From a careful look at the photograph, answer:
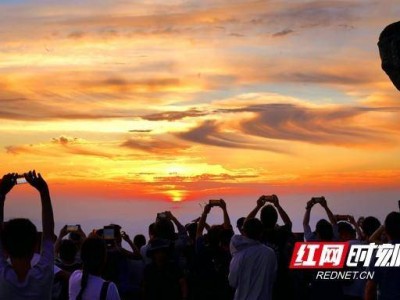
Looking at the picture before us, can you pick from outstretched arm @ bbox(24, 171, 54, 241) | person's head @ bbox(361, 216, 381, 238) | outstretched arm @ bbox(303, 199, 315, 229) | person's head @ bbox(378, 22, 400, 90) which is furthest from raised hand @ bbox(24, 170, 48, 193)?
outstretched arm @ bbox(303, 199, 315, 229)

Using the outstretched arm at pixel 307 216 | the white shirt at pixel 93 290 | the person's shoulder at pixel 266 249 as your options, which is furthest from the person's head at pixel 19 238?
the outstretched arm at pixel 307 216

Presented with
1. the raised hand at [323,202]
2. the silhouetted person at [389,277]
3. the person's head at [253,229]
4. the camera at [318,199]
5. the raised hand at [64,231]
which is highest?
the camera at [318,199]

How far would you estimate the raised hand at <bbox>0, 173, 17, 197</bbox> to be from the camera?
654 centimetres

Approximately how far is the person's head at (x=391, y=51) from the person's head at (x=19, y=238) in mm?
7153

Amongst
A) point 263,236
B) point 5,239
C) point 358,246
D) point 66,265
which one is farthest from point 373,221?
point 5,239

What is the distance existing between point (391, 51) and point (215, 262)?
14.3 feet

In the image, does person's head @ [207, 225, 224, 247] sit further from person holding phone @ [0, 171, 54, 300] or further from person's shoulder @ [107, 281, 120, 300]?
person holding phone @ [0, 171, 54, 300]

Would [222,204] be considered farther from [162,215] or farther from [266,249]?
[266,249]

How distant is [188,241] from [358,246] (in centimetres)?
296

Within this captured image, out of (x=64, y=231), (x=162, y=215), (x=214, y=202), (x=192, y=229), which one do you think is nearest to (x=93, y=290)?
(x=64, y=231)

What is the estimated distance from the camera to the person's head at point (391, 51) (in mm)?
11914

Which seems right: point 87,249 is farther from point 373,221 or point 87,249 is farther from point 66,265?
point 373,221

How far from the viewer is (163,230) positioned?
12609 mm

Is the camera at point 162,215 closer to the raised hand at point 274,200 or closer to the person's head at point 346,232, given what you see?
the raised hand at point 274,200
